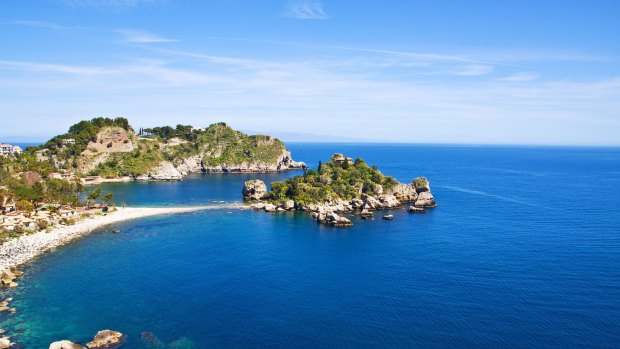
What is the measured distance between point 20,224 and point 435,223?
86895 millimetres

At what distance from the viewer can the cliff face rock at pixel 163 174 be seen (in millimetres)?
175625

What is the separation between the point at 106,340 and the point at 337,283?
99.4ft

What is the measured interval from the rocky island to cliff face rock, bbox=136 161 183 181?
2340 inches

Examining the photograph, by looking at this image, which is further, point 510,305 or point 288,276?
point 288,276

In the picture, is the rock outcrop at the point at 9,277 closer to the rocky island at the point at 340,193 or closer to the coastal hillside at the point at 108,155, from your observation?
the rocky island at the point at 340,193

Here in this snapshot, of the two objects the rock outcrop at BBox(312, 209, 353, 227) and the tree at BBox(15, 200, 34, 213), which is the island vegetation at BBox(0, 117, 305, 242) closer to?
the tree at BBox(15, 200, 34, 213)

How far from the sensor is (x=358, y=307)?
170 ft

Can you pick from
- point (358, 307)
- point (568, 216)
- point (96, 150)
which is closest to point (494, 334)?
point (358, 307)

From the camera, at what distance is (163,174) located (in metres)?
177

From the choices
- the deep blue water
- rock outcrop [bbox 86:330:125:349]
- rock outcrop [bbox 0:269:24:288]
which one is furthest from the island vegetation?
rock outcrop [bbox 86:330:125:349]

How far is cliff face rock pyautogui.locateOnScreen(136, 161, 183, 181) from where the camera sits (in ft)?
576

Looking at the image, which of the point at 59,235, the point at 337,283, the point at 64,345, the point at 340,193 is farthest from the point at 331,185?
the point at 64,345

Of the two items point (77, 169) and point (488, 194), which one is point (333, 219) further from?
point (77, 169)

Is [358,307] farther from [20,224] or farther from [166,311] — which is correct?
[20,224]
